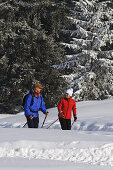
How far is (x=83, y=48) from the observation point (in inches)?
861

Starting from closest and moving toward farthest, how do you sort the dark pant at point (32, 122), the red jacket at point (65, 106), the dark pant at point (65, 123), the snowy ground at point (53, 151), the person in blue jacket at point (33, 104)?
the snowy ground at point (53, 151) → the person in blue jacket at point (33, 104) → the dark pant at point (32, 122) → the red jacket at point (65, 106) → the dark pant at point (65, 123)

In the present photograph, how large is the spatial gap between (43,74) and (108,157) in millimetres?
16240

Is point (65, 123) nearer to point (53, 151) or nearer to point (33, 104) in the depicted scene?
point (33, 104)

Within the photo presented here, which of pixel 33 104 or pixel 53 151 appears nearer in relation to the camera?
pixel 53 151

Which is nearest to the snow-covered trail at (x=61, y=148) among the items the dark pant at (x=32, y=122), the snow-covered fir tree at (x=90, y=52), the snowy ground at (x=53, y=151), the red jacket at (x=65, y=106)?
the snowy ground at (x=53, y=151)

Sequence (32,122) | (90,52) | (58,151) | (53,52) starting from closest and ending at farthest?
1. (58,151)
2. (32,122)
3. (90,52)
4. (53,52)

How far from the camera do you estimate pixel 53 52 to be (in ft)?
71.7

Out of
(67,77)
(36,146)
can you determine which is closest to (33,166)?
(36,146)

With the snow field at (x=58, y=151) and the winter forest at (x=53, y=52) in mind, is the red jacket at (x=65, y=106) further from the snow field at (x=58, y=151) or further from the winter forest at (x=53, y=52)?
the winter forest at (x=53, y=52)

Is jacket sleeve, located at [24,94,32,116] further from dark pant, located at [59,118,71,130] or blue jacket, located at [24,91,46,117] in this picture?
dark pant, located at [59,118,71,130]

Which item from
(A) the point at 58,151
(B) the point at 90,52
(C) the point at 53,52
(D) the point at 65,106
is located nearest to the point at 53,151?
(A) the point at 58,151

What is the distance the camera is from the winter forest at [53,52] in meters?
20.9

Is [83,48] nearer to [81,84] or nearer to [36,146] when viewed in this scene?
[81,84]

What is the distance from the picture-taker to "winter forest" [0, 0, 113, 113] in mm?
20938
